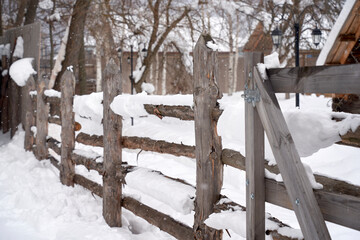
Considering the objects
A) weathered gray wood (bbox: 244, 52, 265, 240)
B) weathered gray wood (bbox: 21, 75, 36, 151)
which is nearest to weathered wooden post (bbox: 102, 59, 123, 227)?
weathered gray wood (bbox: 244, 52, 265, 240)

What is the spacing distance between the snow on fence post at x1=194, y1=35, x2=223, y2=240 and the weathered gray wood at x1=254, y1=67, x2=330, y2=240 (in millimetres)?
719

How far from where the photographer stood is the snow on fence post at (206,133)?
2725mm

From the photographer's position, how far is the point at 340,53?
7.00m

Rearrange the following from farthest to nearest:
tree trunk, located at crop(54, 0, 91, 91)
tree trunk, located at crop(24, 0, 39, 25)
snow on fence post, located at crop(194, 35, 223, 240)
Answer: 1. tree trunk, located at crop(24, 0, 39, 25)
2. tree trunk, located at crop(54, 0, 91, 91)
3. snow on fence post, located at crop(194, 35, 223, 240)

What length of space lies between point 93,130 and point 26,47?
479 centimetres

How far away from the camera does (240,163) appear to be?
2.56m

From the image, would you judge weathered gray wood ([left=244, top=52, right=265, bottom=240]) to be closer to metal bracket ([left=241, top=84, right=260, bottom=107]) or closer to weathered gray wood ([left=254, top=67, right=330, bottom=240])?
metal bracket ([left=241, top=84, right=260, bottom=107])

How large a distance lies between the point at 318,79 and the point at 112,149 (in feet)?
8.79

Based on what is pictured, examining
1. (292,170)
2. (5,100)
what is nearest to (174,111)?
(292,170)

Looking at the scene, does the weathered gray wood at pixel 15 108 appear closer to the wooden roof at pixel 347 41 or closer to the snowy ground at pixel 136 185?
the snowy ground at pixel 136 185

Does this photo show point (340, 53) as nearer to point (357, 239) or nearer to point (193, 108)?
point (357, 239)

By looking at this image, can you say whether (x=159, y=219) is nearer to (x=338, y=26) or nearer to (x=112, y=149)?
(x=112, y=149)

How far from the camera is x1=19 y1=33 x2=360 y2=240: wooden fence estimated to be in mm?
1834

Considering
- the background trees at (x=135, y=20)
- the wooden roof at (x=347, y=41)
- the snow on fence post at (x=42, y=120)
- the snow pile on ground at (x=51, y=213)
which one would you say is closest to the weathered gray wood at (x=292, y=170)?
the snow pile on ground at (x=51, y=213)
